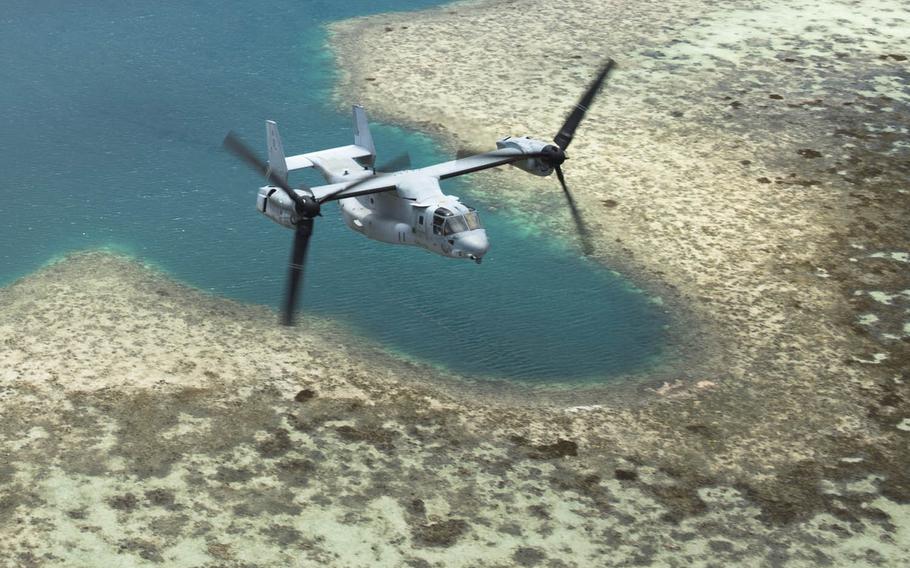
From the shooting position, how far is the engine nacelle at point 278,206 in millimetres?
42312

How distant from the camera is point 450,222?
42.4m

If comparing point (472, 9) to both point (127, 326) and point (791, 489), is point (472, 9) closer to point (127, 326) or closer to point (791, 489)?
point (127, 326)

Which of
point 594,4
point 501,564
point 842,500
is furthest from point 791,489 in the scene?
point 594,4

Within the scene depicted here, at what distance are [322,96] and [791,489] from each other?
36.9 metres

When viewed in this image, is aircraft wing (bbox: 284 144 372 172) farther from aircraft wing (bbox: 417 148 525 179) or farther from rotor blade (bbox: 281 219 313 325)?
rotor blade (bbox: 281 219 313 325)

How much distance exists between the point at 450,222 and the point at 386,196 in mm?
3352

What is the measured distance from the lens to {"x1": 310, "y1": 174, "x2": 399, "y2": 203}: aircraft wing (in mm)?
42625

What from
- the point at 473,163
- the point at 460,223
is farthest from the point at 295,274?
the point at 473,163

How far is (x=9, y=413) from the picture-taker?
38.4m

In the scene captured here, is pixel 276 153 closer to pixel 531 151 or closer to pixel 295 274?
pixel 295 274

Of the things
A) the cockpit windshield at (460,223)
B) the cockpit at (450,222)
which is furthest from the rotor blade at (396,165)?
the cockpit windshield at (460,223)

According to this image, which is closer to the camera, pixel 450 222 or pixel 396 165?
pixel 450 222

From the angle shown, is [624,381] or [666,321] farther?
[666,321]

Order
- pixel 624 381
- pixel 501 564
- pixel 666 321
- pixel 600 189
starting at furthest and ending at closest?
pixel 600 189, pixel 666 321, pixel 624 381, pixel 501 564
